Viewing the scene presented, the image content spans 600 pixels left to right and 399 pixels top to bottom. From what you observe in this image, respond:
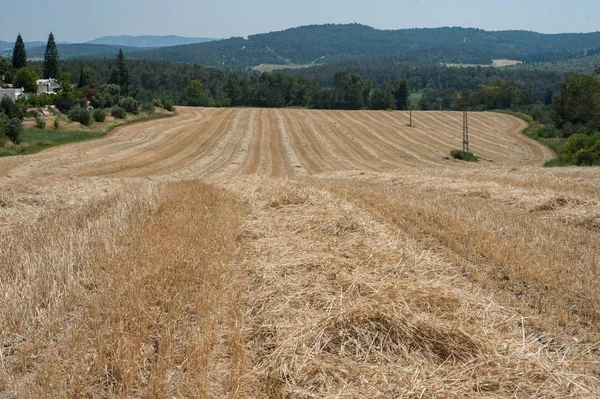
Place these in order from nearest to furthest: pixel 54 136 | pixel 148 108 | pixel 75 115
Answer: pixel 54 136 → pixel 75 115 → pixel 148 108

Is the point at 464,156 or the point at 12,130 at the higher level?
the point at 12,130

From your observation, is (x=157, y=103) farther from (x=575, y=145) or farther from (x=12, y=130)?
(x=575, y=145)

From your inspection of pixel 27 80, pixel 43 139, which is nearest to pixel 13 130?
pixel 43 139

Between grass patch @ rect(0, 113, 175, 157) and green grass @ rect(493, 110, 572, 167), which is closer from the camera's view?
grass patch @ rect(0, 113, 175, 157)

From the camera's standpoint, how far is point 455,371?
4.58 m

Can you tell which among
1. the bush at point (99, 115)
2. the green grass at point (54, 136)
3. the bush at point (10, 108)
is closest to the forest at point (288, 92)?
the bush at point (99, 115)

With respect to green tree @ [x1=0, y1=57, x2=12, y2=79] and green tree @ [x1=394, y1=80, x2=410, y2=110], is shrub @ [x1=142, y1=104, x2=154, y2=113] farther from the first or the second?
green tree @ [x1=394, y1=80, x2=410, y2=110]

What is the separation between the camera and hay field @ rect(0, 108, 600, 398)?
453 cm

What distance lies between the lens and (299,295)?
6.39 m

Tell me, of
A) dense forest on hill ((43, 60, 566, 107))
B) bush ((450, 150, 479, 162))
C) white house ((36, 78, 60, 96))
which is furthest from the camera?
dense forest on hill ((43, 60, 566, 107))

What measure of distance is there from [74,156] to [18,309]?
105 feet

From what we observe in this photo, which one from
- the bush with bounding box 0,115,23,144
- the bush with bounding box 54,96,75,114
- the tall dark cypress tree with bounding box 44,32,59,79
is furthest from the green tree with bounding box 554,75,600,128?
the tall dark cypress tree with bounding box 44,32,59,79

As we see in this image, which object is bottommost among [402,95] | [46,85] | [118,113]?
[118,113]

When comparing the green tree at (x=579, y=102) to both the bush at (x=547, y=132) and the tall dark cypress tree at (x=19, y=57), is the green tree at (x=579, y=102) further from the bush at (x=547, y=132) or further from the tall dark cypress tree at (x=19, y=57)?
the tall dark cypress tree at (x=19, y=57)
